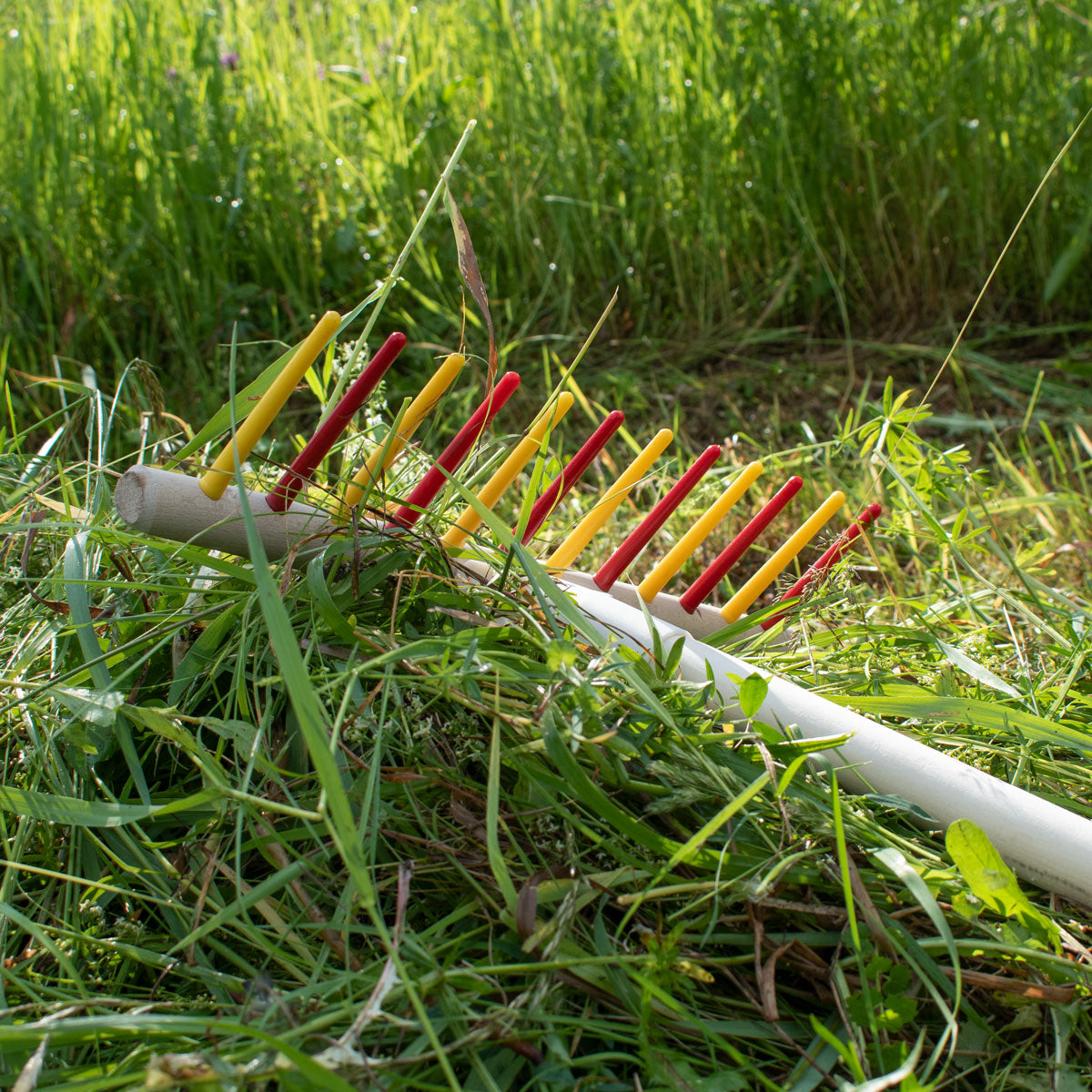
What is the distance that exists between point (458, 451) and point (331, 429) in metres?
0.23

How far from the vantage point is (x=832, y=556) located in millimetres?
1364

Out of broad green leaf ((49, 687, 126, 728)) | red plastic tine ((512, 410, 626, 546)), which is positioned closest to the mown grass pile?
broad green leaf ((49, 687, 126, 728))

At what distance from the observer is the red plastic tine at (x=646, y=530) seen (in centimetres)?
127

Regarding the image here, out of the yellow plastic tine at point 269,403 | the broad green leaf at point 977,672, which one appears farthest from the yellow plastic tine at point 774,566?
the yellow plastic tine at point 269,403

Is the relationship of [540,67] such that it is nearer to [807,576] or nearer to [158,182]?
[158,182]

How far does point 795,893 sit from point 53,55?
3.27m

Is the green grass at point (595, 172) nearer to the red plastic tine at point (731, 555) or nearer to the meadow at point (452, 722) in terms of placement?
the meadow at point (452, 722)

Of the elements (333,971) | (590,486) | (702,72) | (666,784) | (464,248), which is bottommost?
(590,486)

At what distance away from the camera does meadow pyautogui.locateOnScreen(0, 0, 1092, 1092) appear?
746mm

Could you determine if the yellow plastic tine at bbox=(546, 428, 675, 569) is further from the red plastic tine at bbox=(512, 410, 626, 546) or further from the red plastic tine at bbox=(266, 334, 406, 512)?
the red plastic tine at bbox=(266, 334, 406, 512)

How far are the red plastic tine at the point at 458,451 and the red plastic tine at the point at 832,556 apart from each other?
475 millimetres

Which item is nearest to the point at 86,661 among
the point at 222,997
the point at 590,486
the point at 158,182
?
the point at 222,997

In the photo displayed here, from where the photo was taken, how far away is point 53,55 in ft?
9.53

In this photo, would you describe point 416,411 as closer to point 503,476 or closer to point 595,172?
point 503,476
